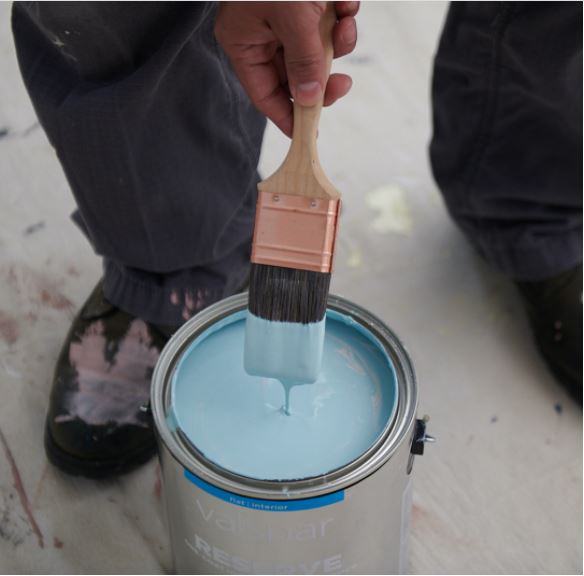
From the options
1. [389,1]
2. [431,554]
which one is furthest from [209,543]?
[389,1]

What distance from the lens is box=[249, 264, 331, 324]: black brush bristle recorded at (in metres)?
0.75

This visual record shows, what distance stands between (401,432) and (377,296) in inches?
23.9

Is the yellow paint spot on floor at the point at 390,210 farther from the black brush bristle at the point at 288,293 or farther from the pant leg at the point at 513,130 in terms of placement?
the black brush bristle at the point at 288,293

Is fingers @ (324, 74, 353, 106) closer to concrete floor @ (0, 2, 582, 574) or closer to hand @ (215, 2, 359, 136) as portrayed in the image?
hand @ (215, 2, 359, 136)

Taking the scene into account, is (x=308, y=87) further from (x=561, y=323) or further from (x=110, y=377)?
(x=561, y=323)

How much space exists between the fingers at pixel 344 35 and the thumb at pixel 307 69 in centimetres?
4

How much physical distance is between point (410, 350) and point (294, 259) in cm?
60

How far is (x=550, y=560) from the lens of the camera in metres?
1.08

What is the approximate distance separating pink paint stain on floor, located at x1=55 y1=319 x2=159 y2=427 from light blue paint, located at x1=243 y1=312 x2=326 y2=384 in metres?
0.41

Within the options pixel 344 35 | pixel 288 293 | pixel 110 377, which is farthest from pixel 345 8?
pixel 110 377

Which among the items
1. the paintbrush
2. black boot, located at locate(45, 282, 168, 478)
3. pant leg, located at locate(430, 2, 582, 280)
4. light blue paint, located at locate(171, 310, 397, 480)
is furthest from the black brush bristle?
pant leg, located at locate(430, 2, 582, 280)

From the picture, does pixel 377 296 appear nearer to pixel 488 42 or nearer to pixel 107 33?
pixel 488 42

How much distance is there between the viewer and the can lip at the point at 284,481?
2.42ft

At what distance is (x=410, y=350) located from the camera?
1.30 metres
